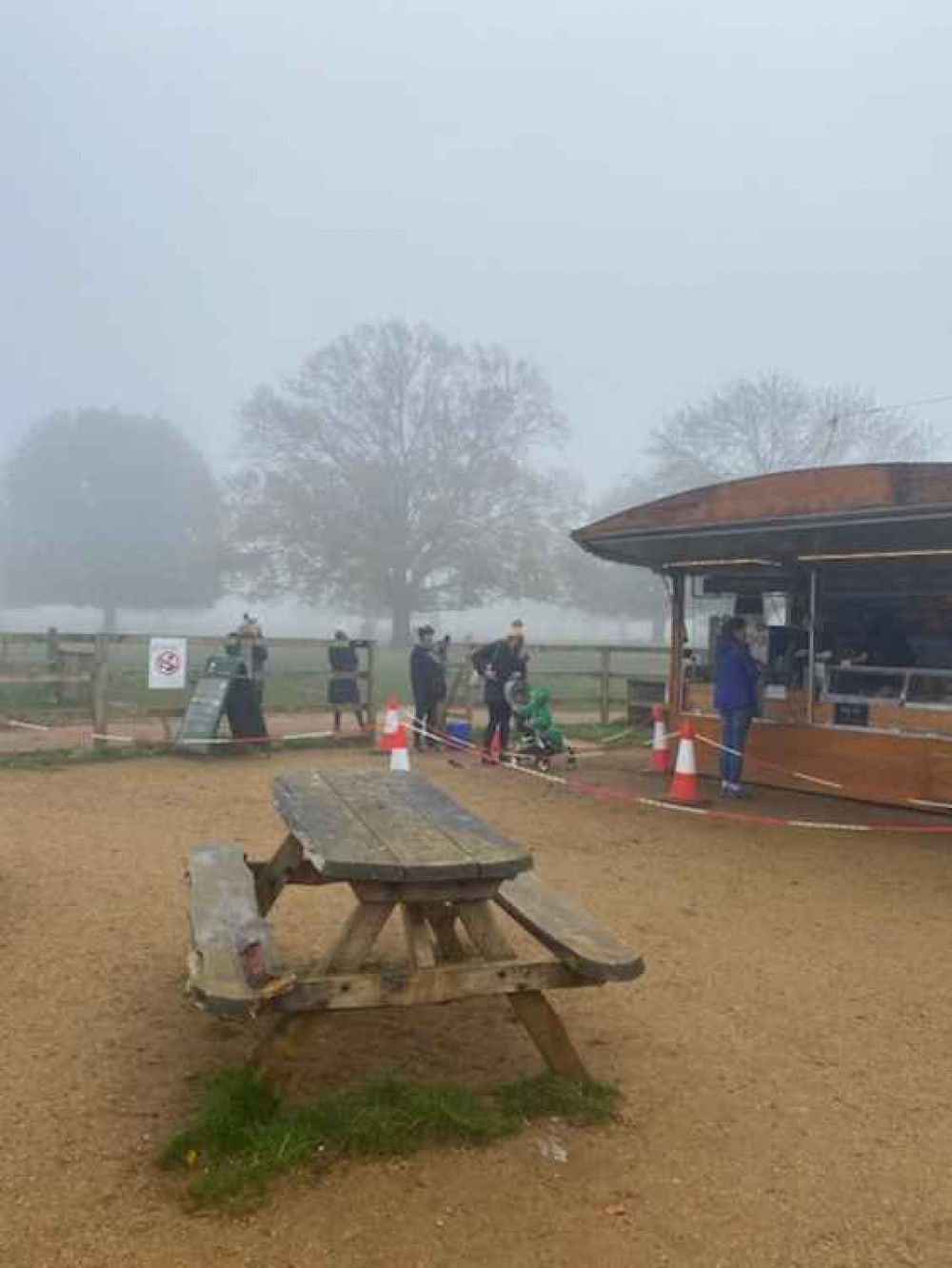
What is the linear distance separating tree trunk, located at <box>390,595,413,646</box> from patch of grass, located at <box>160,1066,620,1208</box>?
132ft

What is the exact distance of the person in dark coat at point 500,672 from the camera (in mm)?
12586

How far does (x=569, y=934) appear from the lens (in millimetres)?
3801

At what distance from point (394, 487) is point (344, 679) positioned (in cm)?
3070

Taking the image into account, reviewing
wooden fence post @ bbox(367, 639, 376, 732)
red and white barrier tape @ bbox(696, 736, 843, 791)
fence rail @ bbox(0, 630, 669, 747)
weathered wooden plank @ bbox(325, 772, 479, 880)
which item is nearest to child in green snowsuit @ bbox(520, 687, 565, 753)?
red and white barrier tape @ bbox(696, 736, 843, 791)

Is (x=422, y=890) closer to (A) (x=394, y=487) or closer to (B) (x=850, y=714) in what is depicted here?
(B) (x=850, y=714)

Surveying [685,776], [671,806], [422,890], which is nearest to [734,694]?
[685,776]

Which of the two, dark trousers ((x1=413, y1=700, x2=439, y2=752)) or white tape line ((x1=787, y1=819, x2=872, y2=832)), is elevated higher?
dark trousers ((x1=413, y1=700, x2=439, y2=752))

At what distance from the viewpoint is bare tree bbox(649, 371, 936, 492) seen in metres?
44.9

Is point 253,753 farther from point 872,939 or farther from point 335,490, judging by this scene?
point 335,490

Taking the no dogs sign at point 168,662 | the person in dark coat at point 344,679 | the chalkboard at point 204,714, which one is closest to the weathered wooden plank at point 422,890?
the chalkboard at point 204,714

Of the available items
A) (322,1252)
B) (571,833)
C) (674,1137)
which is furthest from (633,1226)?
(571,833)

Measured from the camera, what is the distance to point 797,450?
45.8 metres

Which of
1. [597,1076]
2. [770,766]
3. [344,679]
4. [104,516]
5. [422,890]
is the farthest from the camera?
[104,516]

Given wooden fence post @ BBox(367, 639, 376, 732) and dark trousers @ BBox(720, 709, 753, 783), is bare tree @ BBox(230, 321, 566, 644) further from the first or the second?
dark trousers @ BBox(720, 709, 753, 783)
